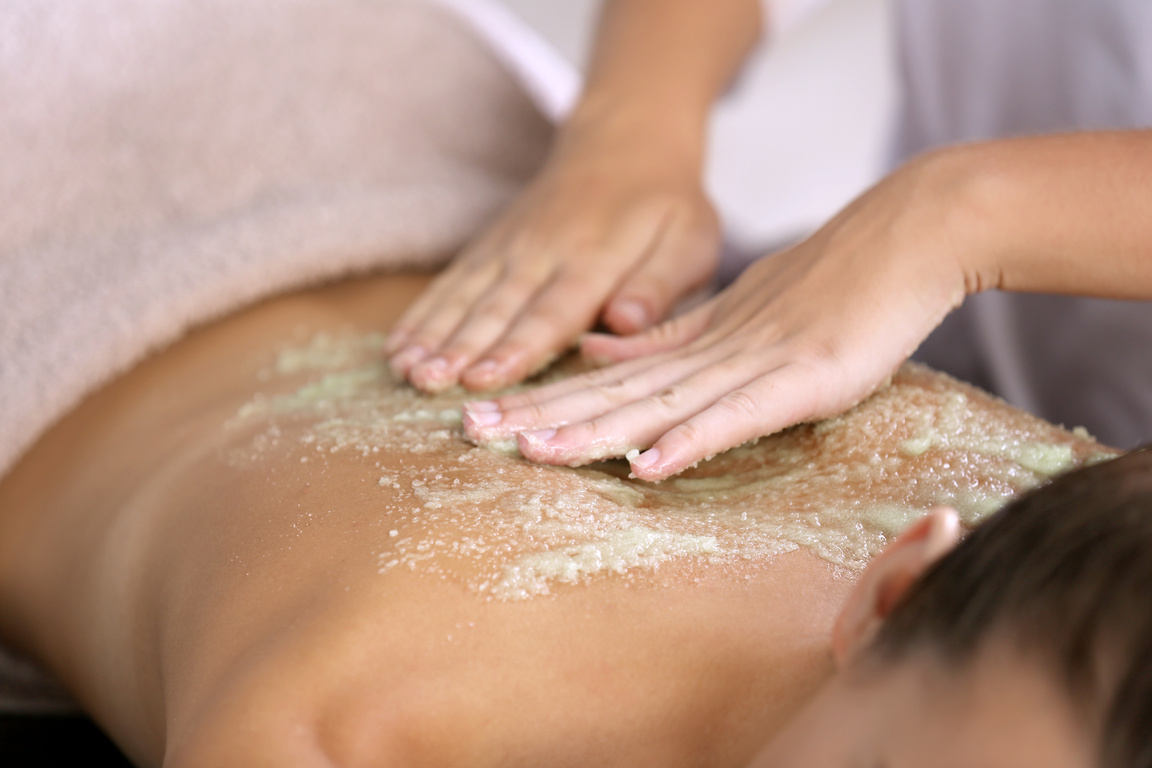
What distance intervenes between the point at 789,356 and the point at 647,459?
0.40 ft

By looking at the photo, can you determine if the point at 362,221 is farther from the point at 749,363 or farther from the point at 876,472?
the point at 876,472

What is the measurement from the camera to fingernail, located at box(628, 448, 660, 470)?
596mm

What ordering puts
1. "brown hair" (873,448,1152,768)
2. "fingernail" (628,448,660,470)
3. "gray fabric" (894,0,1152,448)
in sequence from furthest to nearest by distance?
"gray fabric" (894,0,1152,448)
"fingernail" (628,448,660,470)
"brown hair" (873,448,1152,768)

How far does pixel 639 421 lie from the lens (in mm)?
624

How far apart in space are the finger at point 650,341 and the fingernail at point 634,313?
0.18 feet

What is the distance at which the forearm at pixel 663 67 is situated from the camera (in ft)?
3.31

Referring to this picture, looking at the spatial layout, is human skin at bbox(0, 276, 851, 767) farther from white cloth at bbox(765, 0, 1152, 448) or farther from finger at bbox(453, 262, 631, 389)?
white cloth at bbox(765, 0, 1152, 448)

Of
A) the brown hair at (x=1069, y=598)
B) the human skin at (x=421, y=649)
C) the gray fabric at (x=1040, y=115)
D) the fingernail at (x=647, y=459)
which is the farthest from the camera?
the gray fabric at (x=1040, y=115)

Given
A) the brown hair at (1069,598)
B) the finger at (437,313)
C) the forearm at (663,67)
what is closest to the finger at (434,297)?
the finger at (437,313)

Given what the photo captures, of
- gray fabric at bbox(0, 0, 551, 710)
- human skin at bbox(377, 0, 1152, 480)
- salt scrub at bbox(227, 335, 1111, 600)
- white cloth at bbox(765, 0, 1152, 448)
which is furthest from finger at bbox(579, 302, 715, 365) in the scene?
white cloth at bbox(765, 0, 1152, 448)

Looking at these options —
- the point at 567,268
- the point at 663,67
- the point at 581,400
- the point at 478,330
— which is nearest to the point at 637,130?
the point at 663,67

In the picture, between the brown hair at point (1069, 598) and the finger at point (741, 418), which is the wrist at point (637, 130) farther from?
the brown hair at point (1069, 598)

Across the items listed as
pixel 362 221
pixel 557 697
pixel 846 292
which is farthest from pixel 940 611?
pixel 362 221

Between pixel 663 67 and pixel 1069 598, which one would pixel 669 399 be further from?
pixel 663 67
